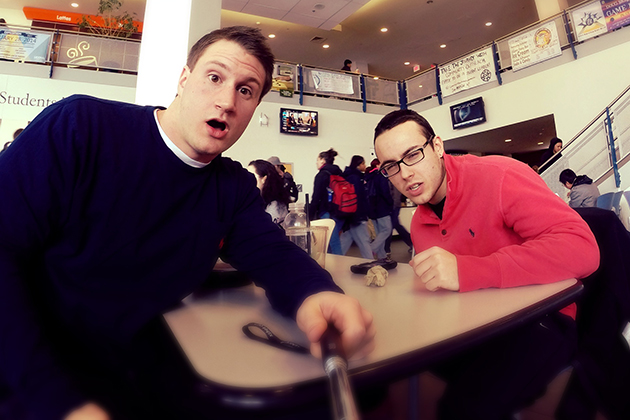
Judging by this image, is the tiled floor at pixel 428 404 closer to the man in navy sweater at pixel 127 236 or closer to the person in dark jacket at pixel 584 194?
the man in navy sweater at pixel 127 236

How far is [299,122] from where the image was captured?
8211 millimetres

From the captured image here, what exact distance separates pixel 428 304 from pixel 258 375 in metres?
0.46

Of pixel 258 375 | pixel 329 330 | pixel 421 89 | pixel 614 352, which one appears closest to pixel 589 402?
pixel 614 352

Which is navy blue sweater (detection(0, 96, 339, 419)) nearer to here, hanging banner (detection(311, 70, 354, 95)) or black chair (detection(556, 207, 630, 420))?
black chair (detection(556, 207, 630, 420))

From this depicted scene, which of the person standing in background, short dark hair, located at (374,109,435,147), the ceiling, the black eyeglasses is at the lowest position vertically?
the black eyeglasses

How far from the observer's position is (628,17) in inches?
236

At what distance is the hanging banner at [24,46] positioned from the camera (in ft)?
20.6

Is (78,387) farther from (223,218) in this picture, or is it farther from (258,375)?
(223,218)

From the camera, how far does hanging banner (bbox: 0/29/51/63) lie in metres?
6.27

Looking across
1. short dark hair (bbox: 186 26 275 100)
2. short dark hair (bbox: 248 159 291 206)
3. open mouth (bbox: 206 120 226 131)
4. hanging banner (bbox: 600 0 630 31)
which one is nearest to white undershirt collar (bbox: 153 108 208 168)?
open mouth (bbox: 206 120 226 131)

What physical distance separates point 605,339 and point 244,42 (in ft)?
4.44

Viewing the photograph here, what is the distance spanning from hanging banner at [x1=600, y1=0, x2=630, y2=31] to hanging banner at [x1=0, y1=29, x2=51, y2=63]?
10.4m

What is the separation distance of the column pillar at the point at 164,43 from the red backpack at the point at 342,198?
2204 millimetres

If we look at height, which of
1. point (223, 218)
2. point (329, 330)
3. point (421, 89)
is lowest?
point (329, 330)
